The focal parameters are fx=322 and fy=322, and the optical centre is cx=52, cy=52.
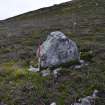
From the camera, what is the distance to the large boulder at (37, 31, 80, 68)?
1517cm

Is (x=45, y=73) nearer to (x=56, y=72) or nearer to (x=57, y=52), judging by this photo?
(x=56, y=72)

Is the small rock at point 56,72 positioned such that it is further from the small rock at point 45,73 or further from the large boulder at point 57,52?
the large boulder at point 57,52

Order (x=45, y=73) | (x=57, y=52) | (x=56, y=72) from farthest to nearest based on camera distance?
(x=57, y=52)
(x=45, y=73)
(x=56, y=72)

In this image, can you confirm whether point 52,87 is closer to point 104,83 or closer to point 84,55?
point 104,83

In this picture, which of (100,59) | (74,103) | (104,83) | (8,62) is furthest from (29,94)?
(8,62)

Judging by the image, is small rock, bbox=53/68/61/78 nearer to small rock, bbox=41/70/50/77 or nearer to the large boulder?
small rock, bbox=41/70/50/77

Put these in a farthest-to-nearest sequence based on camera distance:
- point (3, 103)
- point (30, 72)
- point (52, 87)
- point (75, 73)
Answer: point (30, 72) < point (75, 73) < point (52, 87) < point (3, 103)

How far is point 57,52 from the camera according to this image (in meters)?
15.4

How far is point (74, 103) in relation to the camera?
36.3 ft

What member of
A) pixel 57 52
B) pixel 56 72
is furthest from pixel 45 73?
pixel 57 52

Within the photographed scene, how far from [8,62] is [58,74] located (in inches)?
225

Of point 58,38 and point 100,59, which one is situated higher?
point 58,38

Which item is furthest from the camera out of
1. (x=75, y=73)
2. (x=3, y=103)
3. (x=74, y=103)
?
(x=75, y=73)

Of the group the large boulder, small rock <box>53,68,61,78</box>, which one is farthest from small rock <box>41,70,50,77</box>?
the large boulder
